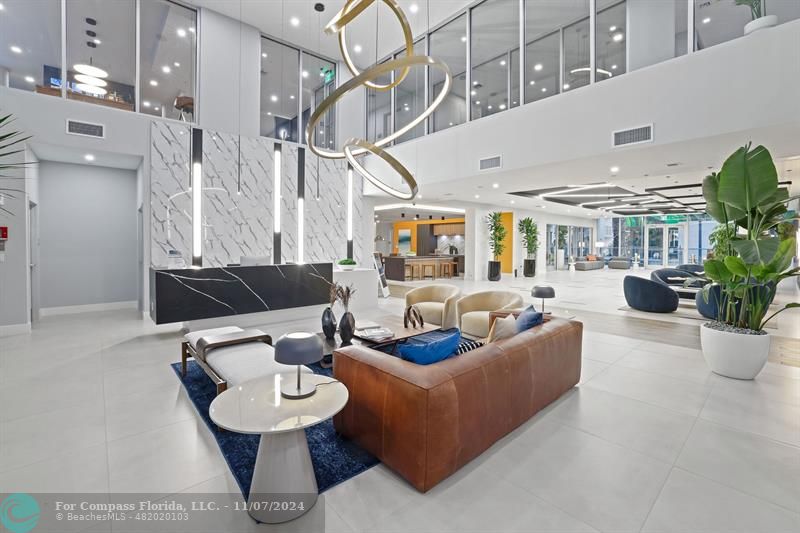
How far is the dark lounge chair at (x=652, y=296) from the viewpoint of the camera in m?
7.67

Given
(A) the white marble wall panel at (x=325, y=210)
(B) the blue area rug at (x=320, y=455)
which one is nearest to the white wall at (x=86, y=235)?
(A) the white marble wall panel at (x=325, y=210)

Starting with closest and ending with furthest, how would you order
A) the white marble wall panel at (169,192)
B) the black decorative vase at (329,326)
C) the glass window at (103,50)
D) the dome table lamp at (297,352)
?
the dome table lamp at (297,352)
the black decorative vase at (329,326)
the glass window at (103,50)
the white marble wall panel at (169,192)

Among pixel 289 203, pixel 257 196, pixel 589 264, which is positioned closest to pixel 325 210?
pixel 289 203

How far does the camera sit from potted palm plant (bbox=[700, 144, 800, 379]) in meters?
3.59

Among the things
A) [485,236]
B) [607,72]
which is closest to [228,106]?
[607,72]

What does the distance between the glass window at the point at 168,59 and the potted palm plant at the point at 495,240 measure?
1095cm

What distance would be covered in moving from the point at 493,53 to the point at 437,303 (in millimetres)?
6517

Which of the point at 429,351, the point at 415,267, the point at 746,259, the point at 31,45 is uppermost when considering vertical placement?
the point at 31,45

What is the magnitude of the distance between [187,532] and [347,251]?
844 centimetres

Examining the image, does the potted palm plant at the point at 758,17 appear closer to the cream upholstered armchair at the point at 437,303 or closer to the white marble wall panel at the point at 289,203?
the cream upholstered armchair at the point at 437,303

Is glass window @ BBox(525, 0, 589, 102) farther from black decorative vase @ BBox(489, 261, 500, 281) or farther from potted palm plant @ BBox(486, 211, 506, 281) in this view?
black decorative vase @ BBox(489, 261, 500, 281)

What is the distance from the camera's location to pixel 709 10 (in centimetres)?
534

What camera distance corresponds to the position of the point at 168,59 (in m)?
7.95

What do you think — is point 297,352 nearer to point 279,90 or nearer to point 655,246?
point 279,90
